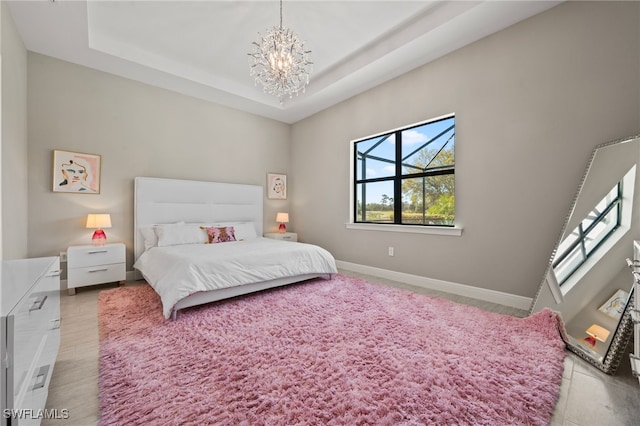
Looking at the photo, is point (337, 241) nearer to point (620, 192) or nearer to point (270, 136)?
point (270, 136)

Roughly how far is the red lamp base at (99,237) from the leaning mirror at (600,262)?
4.61 m

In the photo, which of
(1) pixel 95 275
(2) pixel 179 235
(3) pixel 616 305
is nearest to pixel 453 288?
(3) pixel 616 305

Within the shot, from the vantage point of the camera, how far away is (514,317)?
2.38 metres

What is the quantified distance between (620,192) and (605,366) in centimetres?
118

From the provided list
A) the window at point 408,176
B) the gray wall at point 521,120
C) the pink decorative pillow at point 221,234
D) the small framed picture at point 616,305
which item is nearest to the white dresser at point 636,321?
the small framed picture at point 616,305

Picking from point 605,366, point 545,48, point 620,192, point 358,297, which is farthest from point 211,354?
point 545,48

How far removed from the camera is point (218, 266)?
2586mm

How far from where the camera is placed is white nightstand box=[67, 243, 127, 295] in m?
3.02

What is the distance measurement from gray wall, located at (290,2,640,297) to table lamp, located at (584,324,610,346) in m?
0.81

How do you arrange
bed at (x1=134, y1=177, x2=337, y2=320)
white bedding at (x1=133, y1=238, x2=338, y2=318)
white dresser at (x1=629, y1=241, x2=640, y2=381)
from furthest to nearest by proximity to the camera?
1. bed at (x1=134, y1=177, x2=337, y2=320)
2. white bedding at (x1=133, y1=238, x2=338, y2=318)
3. white dresser at (x1=629, y1=241, x2=640, y2=381)

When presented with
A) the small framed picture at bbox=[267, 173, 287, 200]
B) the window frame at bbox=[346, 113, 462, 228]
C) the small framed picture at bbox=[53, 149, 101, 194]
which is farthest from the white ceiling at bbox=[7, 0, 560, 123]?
the small framed picture at bbox=[267, 173, 287, 200]

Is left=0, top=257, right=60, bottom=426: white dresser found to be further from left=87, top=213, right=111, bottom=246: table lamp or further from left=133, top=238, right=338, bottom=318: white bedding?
left=87, top=213, right=111, bottom=246: table lamp

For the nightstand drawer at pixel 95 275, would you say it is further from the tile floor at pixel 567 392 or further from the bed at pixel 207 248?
the tile floor at pixel 567 392

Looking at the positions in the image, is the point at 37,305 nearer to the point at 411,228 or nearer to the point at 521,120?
the point at 411,228
